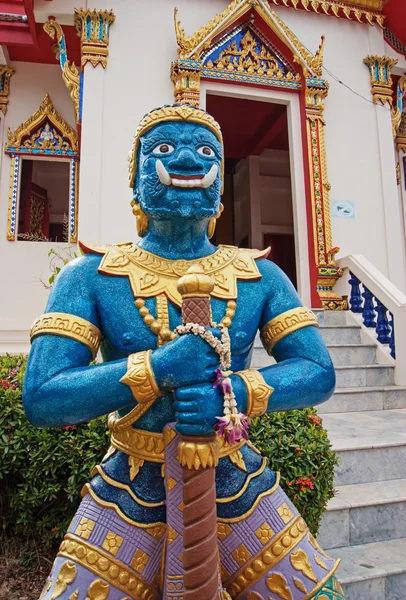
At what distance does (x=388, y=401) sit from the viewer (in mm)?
4500

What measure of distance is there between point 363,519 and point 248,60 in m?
5.51

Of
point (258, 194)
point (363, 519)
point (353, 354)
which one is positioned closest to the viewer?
point (363, 519)

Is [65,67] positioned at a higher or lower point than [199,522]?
higher

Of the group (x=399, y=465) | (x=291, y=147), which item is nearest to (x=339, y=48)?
(x=291, y=147)

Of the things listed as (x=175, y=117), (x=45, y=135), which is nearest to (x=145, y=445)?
(x=175, y=117)

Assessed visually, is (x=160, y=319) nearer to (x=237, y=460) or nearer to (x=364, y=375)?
(x=237, y=460)

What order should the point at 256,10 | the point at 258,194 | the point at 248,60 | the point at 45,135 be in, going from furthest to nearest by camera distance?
1. the point at 258,194
2. the point at 45,135
3. the point at 248,60
4. the point at 256,10

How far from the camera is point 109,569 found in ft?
3.70

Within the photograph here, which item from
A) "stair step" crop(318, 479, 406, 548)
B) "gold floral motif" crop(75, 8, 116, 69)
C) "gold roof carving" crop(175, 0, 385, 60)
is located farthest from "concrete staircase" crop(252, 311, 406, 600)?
"gold floral motif" crop(75, 8, 116, 69)

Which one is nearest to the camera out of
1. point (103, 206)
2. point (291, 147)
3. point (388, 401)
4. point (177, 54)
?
point (388, 401)

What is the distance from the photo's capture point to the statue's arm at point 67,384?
1082mm

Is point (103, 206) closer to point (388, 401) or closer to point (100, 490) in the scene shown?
point (388, 401)

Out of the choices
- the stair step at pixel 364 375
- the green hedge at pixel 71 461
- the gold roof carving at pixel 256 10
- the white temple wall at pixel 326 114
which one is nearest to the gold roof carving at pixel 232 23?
the gold roof carving at pixel 256 10

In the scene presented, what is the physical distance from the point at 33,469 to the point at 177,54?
5.24m
